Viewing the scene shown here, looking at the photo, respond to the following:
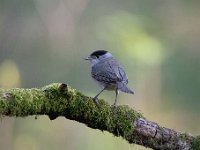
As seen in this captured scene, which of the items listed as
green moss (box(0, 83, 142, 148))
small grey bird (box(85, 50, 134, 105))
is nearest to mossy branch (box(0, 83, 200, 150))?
green moss (box(0, 83, 142, 148))

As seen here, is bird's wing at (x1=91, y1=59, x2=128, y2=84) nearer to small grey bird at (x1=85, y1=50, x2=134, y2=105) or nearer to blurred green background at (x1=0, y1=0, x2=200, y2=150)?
small grey bird at (x1=85, y1=50, x2=134, y2=105)

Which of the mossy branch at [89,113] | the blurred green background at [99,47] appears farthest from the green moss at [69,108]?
the blurred green background at [99,47]

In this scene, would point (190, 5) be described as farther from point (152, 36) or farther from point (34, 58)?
point (34, 58)

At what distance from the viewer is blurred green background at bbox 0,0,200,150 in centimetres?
1401

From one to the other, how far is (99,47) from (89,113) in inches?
489

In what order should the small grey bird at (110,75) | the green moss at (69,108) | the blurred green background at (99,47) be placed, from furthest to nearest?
the blurred green background at (99,47), the small grey bird at (110,75), the green moss at (69,108)

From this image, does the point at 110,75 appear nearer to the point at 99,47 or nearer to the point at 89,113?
the point at 89,113

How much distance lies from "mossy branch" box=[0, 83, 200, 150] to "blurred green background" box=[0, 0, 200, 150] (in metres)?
7.61

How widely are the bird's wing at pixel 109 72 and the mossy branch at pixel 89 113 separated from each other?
114cm

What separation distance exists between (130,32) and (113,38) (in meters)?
0.43

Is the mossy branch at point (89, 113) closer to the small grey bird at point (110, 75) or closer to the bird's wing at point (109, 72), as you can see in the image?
the small grey bird at point (110, 75)

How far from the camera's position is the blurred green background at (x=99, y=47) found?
14.0 meters

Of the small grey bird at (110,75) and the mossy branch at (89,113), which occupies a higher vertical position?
the small grey bird at (110,75)

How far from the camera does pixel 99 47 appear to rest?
17.6m
